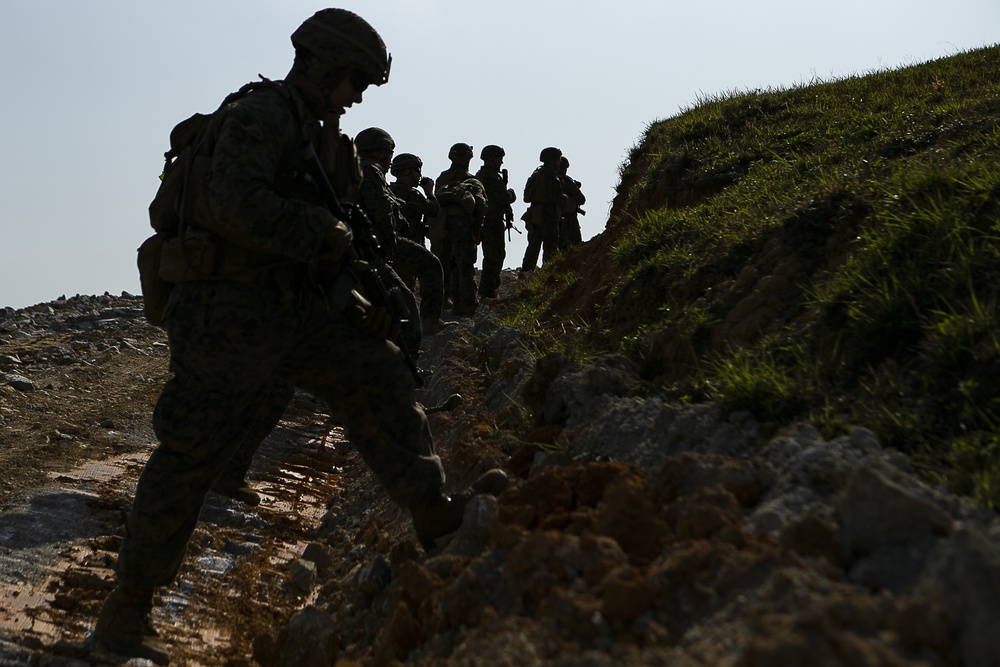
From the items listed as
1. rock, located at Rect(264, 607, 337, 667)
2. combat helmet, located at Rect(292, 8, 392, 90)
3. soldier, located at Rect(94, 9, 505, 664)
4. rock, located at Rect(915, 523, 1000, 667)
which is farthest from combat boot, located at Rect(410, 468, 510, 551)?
rock, located at Rect(915, 523, 1000, 667)

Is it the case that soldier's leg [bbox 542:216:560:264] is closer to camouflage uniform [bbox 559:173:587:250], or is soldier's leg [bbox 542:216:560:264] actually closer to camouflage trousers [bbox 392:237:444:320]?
camouflage uniform [bbox 559:173:587:250]

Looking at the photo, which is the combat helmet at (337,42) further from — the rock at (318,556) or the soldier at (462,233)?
the soldier at (462,233)

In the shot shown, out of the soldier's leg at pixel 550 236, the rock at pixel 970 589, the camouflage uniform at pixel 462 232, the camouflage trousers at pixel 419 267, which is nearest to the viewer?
the rock at pixel 970 589

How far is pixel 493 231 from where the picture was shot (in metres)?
13.9

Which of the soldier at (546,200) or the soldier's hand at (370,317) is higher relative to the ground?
the soldier at (546,200)

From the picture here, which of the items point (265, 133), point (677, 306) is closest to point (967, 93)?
point (677, 306)

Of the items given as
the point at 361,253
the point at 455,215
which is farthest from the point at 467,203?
the point at 361,253

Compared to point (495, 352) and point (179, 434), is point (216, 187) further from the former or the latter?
point (495, 352)

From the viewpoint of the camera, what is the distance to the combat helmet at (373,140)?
7531mm

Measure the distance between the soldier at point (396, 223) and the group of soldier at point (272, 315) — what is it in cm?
280

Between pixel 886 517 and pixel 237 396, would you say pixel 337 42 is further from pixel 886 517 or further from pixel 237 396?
pixel 886 517

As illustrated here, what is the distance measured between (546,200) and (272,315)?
1201 centimetres

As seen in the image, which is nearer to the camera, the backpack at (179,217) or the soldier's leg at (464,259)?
the backpack at (179,217)

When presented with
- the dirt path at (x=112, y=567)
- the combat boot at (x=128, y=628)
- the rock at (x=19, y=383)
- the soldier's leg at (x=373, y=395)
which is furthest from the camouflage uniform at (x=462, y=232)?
the combat boot at (x=128, y=628)
